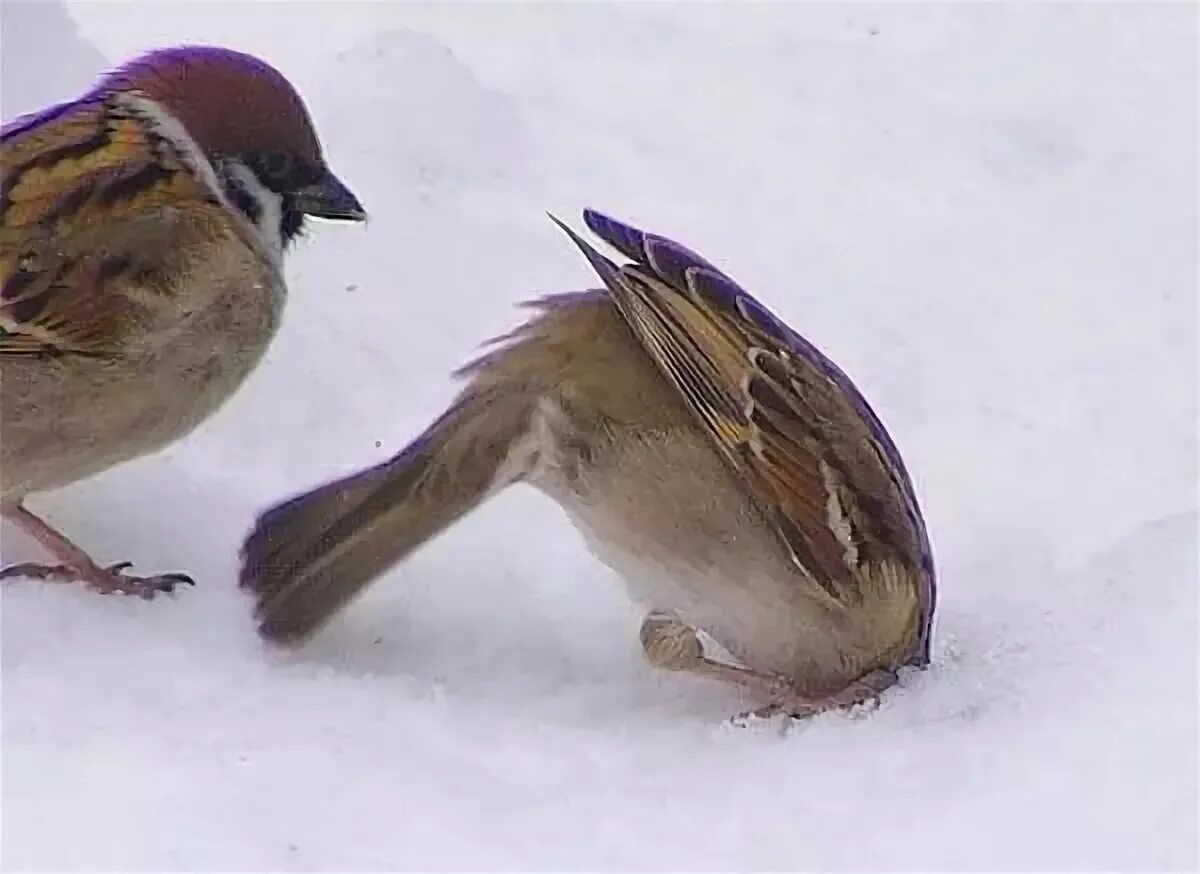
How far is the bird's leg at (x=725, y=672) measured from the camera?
8.18 ft

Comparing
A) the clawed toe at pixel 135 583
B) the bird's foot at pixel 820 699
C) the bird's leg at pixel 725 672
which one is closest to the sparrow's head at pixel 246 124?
the clawed toe at pixel 135 583

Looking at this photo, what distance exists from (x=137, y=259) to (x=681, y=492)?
683 mm

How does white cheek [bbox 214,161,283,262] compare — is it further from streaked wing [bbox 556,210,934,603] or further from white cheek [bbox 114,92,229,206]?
streaked wing [bbox 556,210,934,603]

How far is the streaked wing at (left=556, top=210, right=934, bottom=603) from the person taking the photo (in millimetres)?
2447

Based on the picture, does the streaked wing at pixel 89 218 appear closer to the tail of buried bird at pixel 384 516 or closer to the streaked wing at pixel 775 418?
the tail of buried bird at pixel 384 516

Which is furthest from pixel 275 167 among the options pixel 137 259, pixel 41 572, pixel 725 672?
pixel 725 672

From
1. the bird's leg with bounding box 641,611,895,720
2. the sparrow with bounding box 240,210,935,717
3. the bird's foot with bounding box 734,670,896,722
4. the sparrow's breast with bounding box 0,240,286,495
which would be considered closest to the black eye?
the sparrow's breast with bounding box 0,240,286,495

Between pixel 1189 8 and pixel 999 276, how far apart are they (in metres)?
0.97

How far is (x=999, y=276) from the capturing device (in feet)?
11.1

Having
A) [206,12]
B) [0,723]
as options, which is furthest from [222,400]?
[206,12]

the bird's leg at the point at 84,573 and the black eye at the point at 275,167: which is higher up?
the black eye at the point at 275,167

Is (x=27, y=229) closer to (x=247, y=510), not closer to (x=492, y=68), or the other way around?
(x=247, y=510)

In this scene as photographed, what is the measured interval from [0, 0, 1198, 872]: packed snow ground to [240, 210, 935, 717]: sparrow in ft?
0.28

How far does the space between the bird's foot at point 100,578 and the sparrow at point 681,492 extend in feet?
0.35
